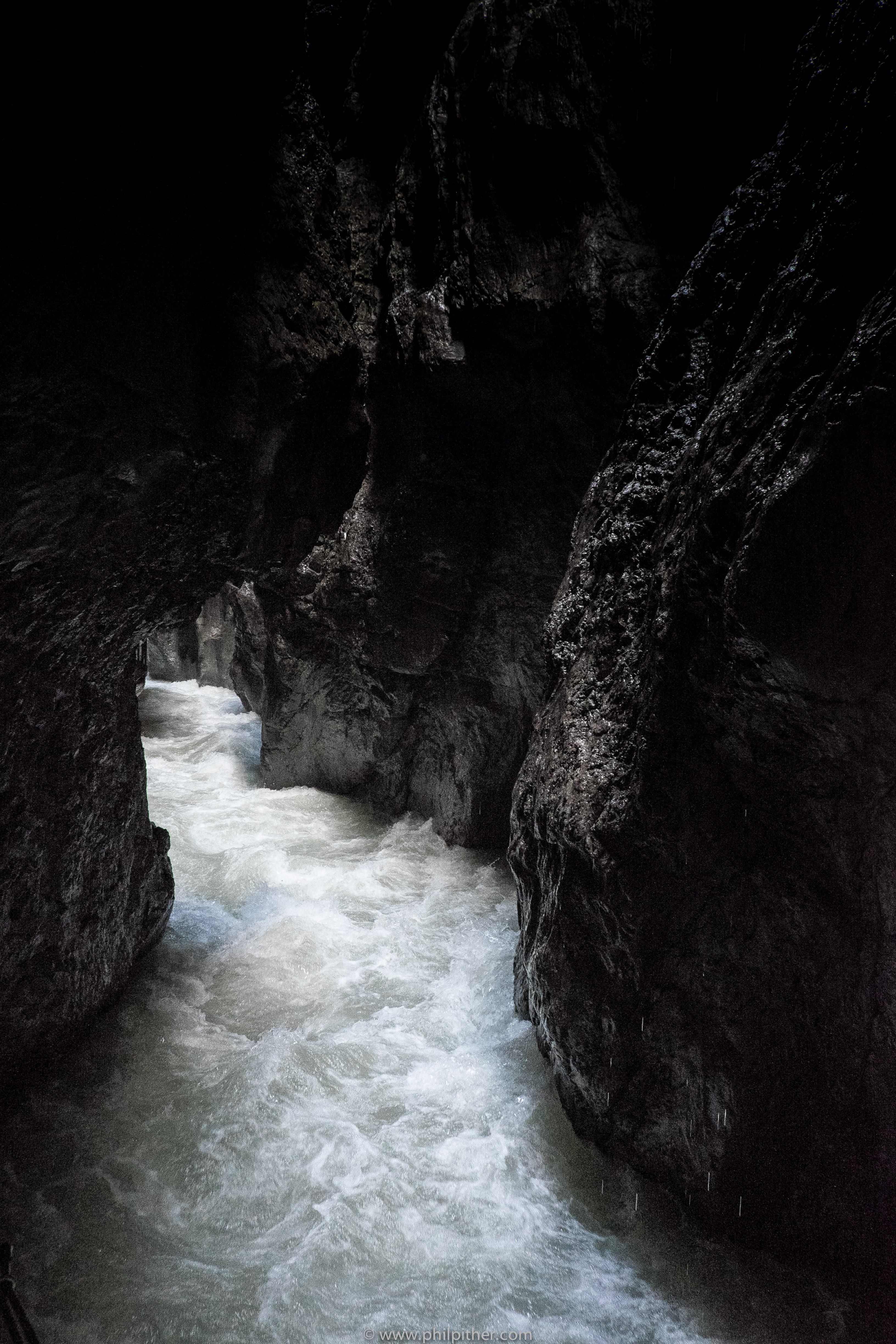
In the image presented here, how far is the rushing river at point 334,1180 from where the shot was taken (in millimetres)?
3357

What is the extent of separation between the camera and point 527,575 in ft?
24.7

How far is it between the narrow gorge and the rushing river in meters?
0.03

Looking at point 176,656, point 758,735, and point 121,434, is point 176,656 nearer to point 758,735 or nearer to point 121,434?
point 121,434

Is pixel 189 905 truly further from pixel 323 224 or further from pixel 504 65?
pixel 504 65

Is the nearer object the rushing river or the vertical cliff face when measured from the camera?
the rushing river

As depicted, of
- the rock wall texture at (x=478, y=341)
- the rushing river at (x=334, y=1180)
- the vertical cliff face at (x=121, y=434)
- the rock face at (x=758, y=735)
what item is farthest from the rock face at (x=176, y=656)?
the rock face at (x=758, y=735)

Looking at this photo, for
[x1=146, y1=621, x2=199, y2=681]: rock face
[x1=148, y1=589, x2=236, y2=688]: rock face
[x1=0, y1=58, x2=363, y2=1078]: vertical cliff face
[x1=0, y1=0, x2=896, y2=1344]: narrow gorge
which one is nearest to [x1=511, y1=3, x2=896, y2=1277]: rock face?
[x1=0, y1=0, x2=896, y2=1344]: narrow gorge

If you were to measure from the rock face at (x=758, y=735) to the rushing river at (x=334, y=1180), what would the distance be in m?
0.44

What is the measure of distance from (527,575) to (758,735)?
14.9 feet

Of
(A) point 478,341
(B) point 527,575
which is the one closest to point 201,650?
(B) point 527,575

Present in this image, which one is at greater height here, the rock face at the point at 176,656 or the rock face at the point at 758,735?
the rock face at the point at 758,735

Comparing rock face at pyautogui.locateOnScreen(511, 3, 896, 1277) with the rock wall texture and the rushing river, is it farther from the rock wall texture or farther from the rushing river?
the rock wall texture

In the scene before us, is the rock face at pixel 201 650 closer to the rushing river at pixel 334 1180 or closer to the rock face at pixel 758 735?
the rushing river at pixel 334 1180

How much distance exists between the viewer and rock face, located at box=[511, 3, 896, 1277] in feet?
8.99
